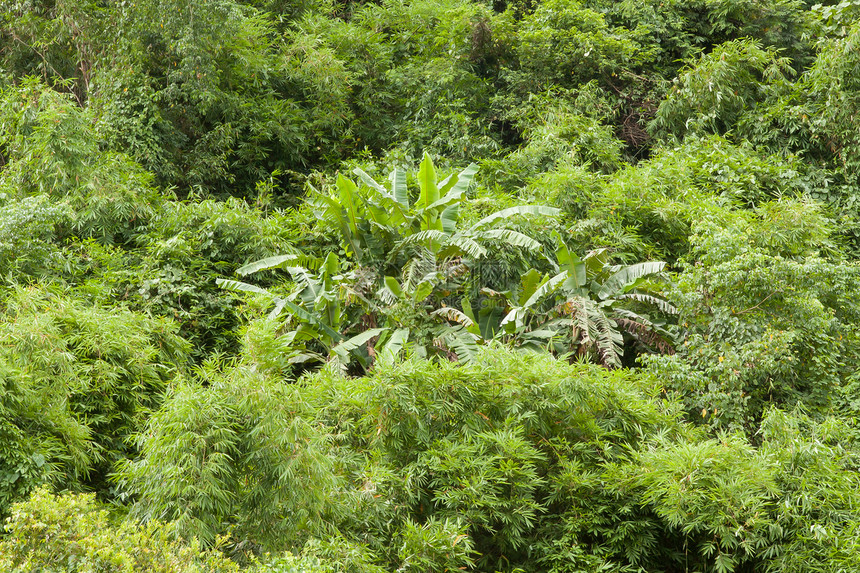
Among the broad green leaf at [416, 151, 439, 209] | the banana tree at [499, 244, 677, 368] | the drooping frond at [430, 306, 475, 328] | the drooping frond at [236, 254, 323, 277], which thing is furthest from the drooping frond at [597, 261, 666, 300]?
the drooping frond at [236, 254, 323, 277]

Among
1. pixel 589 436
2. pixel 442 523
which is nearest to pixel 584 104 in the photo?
pixel 589 436

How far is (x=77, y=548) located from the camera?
4.11 metres

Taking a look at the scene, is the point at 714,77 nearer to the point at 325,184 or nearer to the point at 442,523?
the point at 325,184

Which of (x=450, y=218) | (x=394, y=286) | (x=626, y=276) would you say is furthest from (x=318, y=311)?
(x=626, y=276)

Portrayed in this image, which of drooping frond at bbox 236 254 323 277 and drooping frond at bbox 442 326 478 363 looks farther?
drooping frond at bbox 236 254 323 277

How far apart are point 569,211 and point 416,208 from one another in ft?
8.33

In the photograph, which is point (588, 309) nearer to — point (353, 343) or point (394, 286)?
point (394, 286)

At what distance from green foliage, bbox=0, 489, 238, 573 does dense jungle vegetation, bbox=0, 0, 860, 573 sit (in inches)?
0.9

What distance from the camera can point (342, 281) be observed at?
9094mm

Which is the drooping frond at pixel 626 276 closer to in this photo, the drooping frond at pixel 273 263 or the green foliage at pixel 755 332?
the green foliage at pixel 755 332

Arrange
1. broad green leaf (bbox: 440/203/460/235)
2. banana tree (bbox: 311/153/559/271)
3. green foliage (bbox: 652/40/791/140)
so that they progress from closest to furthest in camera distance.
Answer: banana tree (bbox: 311/153/559/271) → broad green leaf (bbox: 440/203/460/235) → green foliage (bbox: 652/40/791/140)

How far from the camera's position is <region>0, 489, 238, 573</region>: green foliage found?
395 centimetres

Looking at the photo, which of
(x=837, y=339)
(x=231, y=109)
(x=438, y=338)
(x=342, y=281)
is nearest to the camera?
(x=837, y=339)

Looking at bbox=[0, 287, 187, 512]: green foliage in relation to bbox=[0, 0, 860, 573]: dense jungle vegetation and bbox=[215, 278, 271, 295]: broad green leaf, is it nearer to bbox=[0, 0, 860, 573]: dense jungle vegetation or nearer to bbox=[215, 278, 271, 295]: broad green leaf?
bbox=[0, 0, 860, 573]: dense jungle vegetation
